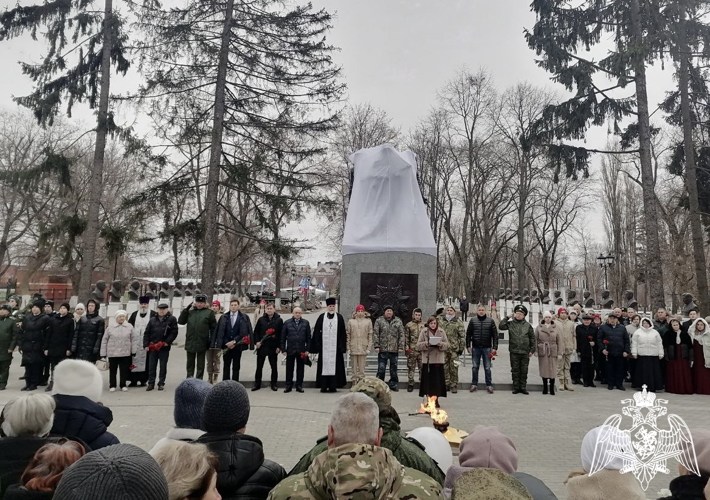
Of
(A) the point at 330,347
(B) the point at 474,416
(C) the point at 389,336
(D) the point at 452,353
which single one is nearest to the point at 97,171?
(A) the point at 330,347

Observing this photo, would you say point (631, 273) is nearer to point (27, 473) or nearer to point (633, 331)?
point (633, 331)

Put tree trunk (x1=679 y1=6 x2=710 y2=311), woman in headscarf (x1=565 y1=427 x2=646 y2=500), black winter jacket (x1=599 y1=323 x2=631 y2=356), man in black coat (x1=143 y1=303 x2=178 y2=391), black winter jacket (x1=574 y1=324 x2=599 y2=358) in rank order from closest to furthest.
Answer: woman in headscarf (x1=565 y1=427 x2=646 y2=500)
man in black coat (x1=143 y1=303 x2=178 y2=391)
black winter jacket (x1=599 y1=323 x2=631 y2=356)
black winter jacket (x1=574 y1=324 x2=599 y2=358)
tree trunk (x1=679 y1=6 x2=710 y2=311)

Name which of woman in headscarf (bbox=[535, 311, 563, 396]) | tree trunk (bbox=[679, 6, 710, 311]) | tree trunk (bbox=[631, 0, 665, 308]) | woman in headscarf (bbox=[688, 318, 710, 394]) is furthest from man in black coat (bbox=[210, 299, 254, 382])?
tree trunk (bbox=[679, 6, 710, 311])

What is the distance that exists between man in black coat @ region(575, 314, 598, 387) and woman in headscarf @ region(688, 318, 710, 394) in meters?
2.00

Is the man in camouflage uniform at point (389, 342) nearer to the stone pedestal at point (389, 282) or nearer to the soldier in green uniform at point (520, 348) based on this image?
the stone pedestal at point (389, 282)

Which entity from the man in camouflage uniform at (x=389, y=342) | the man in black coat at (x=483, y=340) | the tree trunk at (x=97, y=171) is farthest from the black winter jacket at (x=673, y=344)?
the tree trunk at (x=97, y=171)

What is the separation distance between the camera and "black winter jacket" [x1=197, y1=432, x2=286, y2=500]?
8.07 ft

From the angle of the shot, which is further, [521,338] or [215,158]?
[215,158]

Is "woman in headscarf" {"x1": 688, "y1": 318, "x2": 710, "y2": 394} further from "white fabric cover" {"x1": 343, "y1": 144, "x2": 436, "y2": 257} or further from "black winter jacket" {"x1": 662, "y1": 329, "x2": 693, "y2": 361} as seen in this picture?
"white fabric cover" {"x1": 343, "y1": 144, "x2": 436, "y2": 257}

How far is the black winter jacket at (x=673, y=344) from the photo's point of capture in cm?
1088

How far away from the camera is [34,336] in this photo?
10117mm

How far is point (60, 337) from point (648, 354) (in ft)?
42.0

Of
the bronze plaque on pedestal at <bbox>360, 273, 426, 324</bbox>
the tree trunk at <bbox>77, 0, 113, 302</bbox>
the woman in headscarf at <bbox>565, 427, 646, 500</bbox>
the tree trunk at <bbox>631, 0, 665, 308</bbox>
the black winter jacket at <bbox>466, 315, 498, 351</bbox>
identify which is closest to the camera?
the woman in headscarf at <bbox>565, 427, 646, 500</bbox>

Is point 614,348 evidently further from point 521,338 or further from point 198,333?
point 198,333
